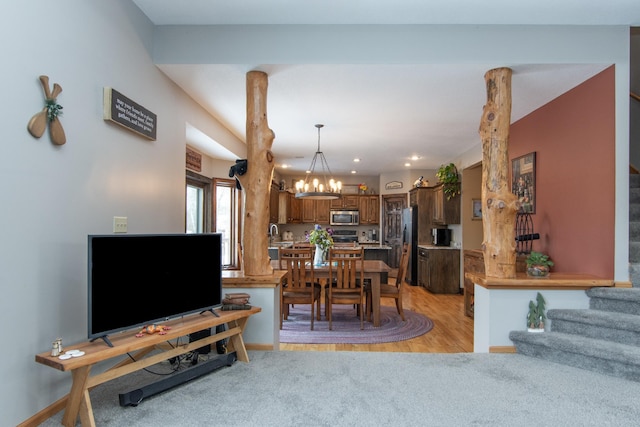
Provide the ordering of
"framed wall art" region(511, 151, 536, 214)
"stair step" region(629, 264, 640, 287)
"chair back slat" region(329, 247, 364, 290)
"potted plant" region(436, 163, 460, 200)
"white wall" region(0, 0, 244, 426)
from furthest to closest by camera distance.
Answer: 1. "potted plant" region(436, 163, 460, 200)
2. "chair back slat" region(329, 247, 364, 290)
3. "framed wall art" region(511, 151, 536, 214)
4. "stair step" region(629, 264, 640, 287)
5. "white wall" region(0, 0, 244, 426)

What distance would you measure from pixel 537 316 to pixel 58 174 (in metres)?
3.36

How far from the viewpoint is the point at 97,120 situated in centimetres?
228

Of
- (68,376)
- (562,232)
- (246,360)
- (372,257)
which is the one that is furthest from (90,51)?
(372,257)

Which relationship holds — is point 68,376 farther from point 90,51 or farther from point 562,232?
point 562,232

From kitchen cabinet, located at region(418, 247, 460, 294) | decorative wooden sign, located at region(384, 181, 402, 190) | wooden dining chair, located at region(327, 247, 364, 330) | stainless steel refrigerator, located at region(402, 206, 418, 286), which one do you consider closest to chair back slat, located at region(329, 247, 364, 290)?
wooden dining chair, located at region(327, 247, 364, 330)

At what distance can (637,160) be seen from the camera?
157 inches

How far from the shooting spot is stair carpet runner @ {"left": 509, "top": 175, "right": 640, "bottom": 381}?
8.16ft

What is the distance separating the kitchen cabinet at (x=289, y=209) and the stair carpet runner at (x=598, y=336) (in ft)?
22.3

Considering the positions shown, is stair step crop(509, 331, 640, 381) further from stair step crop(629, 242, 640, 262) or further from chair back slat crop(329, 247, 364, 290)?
chair back slat crop(329, 247, 364, 290)

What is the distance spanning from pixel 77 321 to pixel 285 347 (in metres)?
2.30

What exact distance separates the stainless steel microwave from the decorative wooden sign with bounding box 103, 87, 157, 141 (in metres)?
7.16

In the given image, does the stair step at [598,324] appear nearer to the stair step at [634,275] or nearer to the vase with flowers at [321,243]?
the stair step at [634,275]

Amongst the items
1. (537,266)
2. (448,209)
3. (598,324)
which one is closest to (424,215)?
(448,209)

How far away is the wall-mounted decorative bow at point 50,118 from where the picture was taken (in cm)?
178
